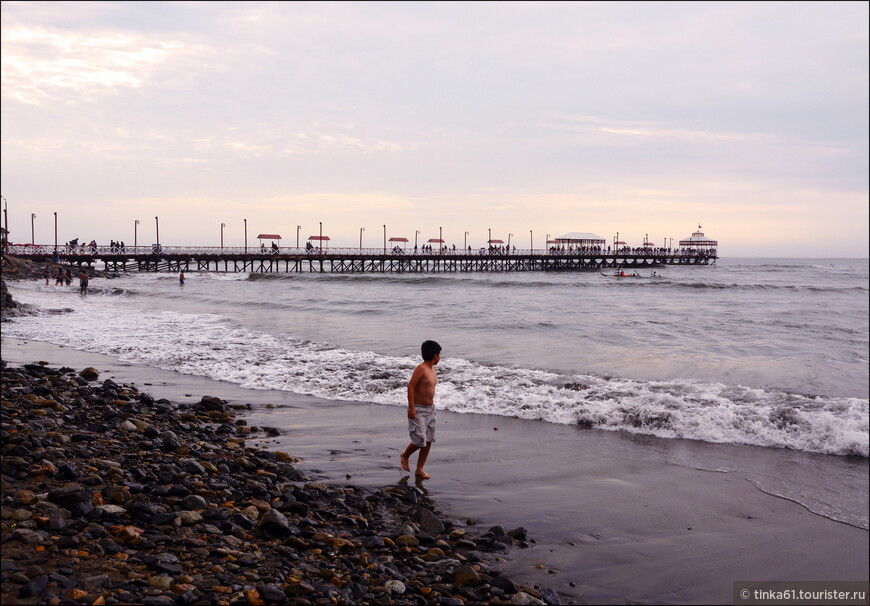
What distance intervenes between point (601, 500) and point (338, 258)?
217 feet

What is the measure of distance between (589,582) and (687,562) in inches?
34.8

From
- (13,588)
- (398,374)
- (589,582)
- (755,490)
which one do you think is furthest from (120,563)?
(398,374)

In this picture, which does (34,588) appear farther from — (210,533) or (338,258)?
(338,258)

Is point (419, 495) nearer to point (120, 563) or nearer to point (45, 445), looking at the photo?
point (120, 563)

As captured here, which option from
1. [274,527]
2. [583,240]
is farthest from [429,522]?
[583,240]

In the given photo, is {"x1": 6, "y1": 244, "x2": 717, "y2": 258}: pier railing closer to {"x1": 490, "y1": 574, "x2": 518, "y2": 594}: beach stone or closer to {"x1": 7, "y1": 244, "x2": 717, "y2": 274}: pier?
{"x1": 7, "y1": 244, "x2": 717, "y2": 274}: pier

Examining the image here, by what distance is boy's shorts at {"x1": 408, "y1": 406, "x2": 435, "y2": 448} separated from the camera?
21.2ft

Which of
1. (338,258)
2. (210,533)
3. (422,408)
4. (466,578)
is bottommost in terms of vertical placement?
(466,578)

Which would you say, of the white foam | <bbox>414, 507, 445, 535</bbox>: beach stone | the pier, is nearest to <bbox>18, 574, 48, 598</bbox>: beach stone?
<bbox>414, 507, 445, 535</bbox>: beach stone

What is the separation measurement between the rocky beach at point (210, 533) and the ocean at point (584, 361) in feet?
12.3

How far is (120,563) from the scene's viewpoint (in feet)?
12.6

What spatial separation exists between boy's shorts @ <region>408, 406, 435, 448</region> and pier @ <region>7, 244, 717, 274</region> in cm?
6181

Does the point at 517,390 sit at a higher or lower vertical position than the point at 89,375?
lower

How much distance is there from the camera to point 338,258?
230 ft
